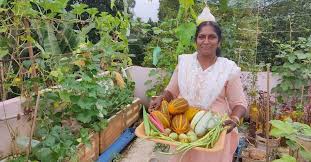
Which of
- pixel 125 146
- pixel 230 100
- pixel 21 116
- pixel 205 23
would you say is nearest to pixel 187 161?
pixel 230 100

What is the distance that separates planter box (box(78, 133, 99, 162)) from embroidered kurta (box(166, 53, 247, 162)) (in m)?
1.17

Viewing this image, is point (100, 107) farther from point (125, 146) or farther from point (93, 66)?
point (125, 146)

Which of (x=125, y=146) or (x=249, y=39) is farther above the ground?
(x=249, y=39)

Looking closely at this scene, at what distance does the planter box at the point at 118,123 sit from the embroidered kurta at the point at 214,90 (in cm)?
160

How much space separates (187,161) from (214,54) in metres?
0.68

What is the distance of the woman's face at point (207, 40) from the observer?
2024mm

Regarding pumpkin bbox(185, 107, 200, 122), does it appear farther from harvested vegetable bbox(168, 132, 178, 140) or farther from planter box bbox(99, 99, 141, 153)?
planter box bbox(99, 99, 141, 153)

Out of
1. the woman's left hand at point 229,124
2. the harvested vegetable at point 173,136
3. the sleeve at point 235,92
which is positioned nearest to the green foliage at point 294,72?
the sleeve at point 235,92

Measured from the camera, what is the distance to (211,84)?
2051 millimetres

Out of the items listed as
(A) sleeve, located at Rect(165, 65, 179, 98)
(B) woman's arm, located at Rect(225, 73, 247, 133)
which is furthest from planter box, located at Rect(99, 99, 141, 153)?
(B) woman's arm, located at Rect(225, 73, 247, 133)

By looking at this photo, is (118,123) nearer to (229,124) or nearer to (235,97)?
(235,97)

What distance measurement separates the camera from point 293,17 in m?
6.45

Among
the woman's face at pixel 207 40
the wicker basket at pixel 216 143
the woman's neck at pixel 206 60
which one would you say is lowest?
the wicker basket at pixel 216 143

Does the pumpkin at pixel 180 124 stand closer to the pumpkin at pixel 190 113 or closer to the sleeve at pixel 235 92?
the pumpkin at pixel 190 113
